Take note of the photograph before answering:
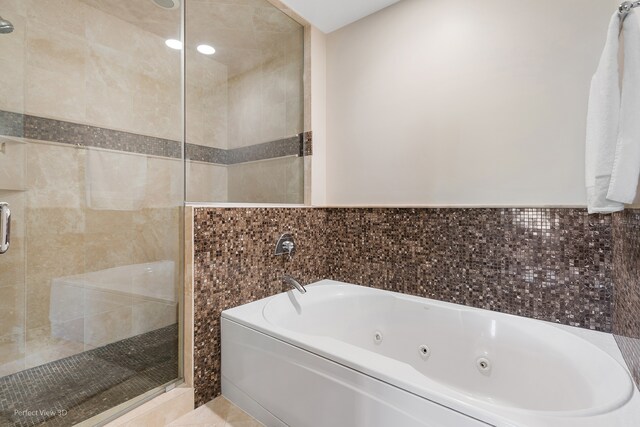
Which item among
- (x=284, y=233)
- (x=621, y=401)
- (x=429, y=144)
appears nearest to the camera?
(x=621, y=401)

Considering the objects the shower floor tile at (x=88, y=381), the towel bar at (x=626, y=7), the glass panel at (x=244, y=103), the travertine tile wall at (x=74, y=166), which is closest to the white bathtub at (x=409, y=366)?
the shower floor tile at (x=88, y=381)

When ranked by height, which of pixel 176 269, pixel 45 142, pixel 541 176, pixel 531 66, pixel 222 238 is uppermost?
pixel 531 66

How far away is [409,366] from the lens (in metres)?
1.05

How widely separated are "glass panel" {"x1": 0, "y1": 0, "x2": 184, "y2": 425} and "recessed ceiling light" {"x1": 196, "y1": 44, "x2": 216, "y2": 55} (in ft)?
0.65

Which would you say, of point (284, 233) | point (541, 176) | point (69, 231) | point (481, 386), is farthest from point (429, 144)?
point (69, 231)

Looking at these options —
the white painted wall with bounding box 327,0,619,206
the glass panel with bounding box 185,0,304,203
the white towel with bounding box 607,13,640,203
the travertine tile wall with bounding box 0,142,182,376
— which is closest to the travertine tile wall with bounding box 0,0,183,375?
the travertine tile wall with bounding box 0,142,182,376

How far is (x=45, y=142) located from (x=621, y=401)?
2.63 m

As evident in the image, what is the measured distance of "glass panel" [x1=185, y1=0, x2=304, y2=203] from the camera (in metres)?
1.95

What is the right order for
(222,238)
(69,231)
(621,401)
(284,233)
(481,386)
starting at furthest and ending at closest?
(284,233), (222,238), (69,231), (481,386), (621,401)

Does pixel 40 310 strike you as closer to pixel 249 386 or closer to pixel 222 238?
pixel 222 238

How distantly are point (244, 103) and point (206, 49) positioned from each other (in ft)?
1.37

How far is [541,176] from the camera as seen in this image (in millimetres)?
1584

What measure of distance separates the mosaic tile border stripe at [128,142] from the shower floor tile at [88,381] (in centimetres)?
108

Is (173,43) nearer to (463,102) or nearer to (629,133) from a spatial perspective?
(463,102)
